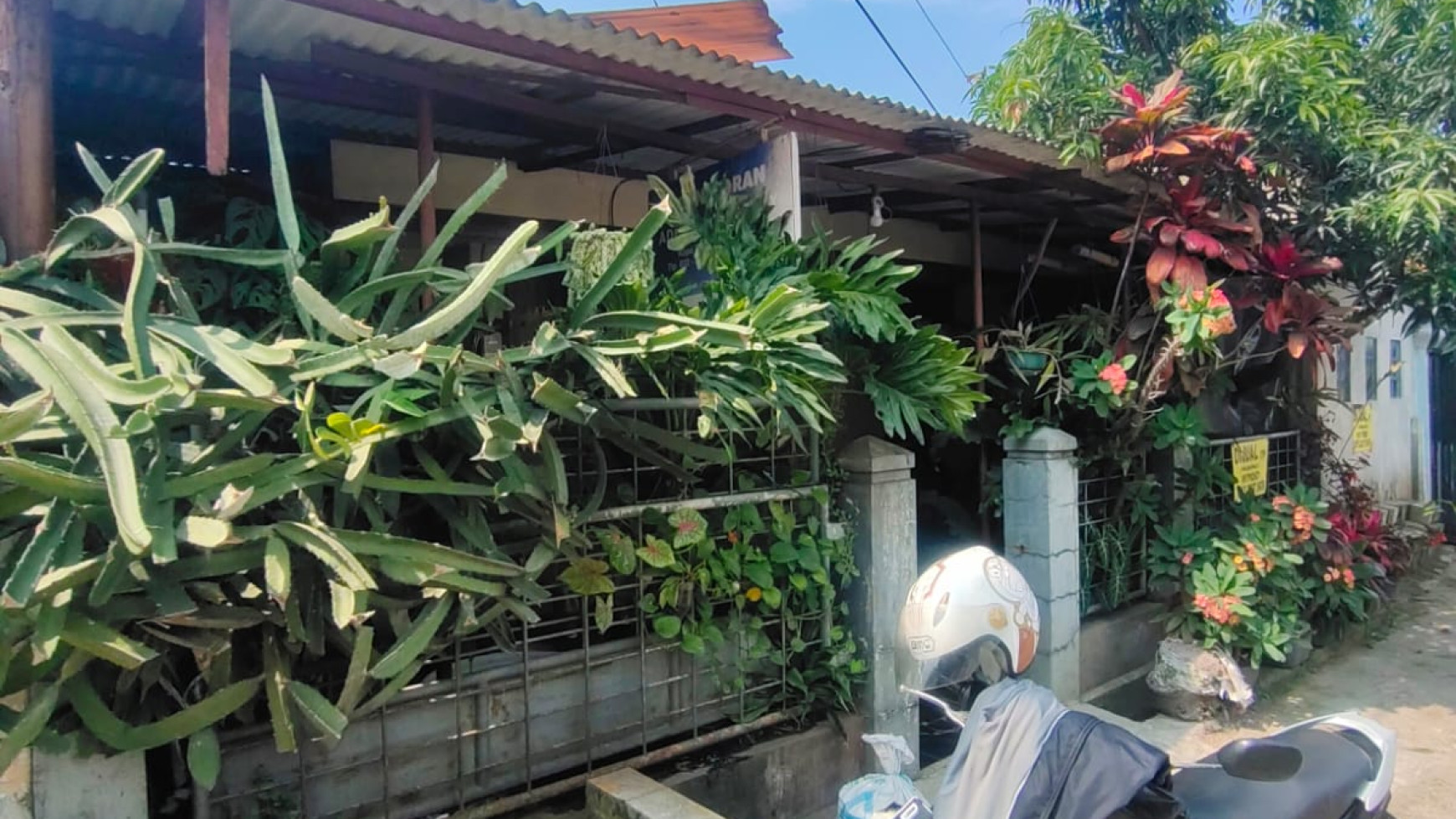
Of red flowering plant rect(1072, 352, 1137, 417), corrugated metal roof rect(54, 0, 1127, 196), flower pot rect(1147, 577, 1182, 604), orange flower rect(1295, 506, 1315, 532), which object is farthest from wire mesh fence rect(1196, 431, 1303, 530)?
corrugated metal roof rect(54, 0, 1127, 196)

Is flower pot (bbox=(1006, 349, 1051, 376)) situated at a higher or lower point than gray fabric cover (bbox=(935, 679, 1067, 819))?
higher

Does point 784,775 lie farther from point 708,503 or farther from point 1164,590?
point 1164,590

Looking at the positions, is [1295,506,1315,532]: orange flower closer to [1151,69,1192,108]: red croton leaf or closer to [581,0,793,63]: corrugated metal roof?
[1151,69,1192,108]: red croton leaf

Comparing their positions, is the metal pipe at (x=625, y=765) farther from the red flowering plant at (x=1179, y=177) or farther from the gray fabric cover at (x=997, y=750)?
the red flowering plant at (x=1179, y=177)

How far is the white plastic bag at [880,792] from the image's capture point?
2539 mm

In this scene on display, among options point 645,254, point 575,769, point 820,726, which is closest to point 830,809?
point 820,726

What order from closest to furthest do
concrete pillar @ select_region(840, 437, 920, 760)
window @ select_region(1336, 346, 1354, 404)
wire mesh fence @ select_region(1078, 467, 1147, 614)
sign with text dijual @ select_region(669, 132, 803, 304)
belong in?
sign with text dijual @ select_region(669, 132, 803, 304)
concrete pillar @ select_region(840, 437, 920, 760)
wire mesh fence @ select_region(1078, 467, 1147, 614)
window @ select_region(1336, 346, 1354, 404)

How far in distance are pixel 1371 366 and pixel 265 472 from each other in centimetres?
1128

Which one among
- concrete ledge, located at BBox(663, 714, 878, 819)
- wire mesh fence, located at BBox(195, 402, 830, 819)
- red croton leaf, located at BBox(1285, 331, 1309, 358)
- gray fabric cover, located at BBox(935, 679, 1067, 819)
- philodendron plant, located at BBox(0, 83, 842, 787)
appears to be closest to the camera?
philodendron plant, located at BBox(0, 83, 842, 787)

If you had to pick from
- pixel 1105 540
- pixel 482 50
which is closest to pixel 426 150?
pixel 482 50

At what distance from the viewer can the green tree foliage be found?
17.9 feet

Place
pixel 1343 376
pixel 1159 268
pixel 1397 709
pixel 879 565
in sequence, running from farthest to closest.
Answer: pixel 1343 376
pixel 1397 709
pixel 1159 268
pixel 879 565

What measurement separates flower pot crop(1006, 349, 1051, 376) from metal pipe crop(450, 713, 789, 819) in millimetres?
2574

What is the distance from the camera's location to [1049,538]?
5414mm
